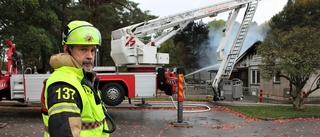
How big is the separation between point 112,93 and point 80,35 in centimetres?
946

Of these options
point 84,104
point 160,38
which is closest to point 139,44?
point 160,38

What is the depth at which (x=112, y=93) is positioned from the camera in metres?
11.4

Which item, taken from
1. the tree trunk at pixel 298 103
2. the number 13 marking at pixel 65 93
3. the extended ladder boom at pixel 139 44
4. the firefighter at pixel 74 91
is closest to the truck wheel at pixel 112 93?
the extended ladder boom at pixel 139 44

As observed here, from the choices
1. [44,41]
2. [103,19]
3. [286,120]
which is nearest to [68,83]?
[286,120]

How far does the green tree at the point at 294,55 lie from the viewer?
42.0 feet

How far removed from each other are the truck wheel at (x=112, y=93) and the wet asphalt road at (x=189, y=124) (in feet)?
2.08

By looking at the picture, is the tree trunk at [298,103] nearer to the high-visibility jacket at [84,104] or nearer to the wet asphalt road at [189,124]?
the wet asphalt road at [189,124]

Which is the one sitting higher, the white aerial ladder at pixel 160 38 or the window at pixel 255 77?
the white aerial ladder at pixel 160 38

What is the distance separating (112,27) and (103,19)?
146cm

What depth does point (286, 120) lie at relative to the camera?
11312 mm

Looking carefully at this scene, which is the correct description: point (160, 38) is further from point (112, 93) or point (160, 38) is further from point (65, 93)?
point (65, 93)

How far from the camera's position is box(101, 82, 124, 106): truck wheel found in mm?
11391

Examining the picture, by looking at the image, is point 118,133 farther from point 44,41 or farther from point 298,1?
point 298,1

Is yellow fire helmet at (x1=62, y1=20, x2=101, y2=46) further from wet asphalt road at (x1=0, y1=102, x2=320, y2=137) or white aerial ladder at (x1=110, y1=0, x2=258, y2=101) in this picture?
white aerial ladder at (x1=110, y1=0, x2=258, y2=101)
